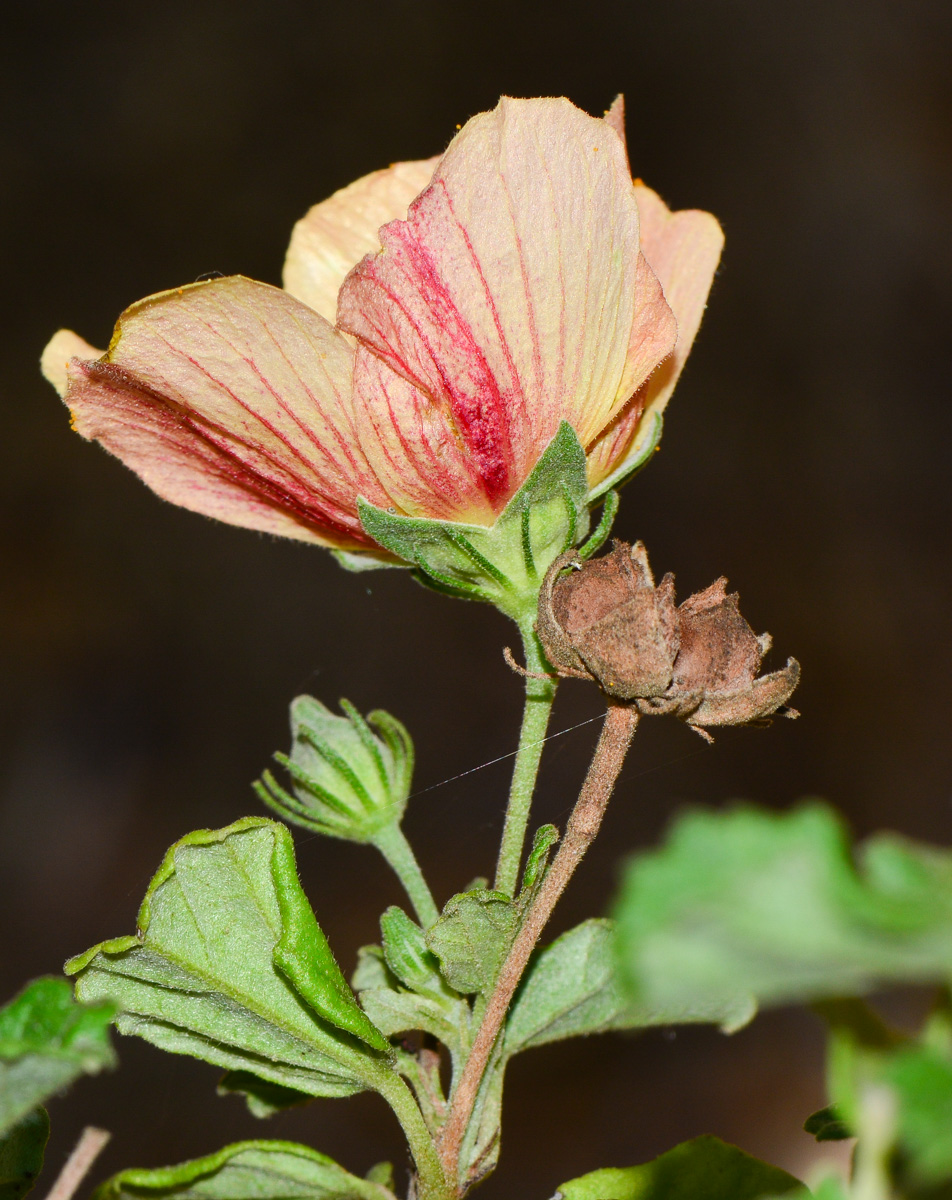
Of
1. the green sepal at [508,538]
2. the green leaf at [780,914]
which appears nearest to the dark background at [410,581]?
the green sepal at [508,538]

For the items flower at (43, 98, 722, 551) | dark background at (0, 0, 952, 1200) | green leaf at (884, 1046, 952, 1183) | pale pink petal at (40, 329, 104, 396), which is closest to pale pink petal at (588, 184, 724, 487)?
flower at (43, 98, 722, 551)

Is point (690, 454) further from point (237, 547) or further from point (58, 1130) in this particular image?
point (58, 1130)

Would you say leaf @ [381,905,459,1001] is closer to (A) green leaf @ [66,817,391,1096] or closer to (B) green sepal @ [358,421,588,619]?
(A) green leaf @ [66,817,391,1096]

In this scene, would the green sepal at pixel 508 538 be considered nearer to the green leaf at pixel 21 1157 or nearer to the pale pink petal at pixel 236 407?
the pale pink petal at pixel 236 407

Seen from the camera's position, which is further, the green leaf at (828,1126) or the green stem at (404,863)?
the green stem at (404,863)

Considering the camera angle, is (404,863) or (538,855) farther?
(404,863)

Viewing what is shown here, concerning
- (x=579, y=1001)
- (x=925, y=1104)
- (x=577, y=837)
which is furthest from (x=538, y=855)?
(x=925, y=1104)

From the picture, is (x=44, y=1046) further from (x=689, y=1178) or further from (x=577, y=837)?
(x=689, y=1178)
